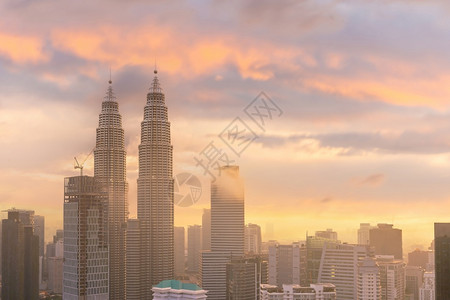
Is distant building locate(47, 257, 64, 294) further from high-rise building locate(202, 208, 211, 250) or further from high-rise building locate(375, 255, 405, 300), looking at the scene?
high-rise building locate(375, 255, 405, 300)

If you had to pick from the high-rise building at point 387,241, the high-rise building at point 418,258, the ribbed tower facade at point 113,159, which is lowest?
the high-rise building at point 418,258

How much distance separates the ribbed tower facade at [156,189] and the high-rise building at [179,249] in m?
4.69

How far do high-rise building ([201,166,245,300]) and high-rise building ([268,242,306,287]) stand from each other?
2.86 meters

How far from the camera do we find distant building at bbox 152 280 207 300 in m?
25.2

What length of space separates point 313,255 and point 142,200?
40.3 feet

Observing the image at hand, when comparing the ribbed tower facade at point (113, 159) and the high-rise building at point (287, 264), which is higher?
the ribbed tower facade at point (113, 159)

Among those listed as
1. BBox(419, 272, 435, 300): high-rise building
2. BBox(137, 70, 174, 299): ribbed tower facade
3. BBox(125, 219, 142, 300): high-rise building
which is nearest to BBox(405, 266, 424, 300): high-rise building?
BBox(419, 272, 435, 300): high-rise building

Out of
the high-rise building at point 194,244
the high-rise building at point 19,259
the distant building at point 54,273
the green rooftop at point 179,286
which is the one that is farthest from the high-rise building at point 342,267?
the distant building at point 54,273

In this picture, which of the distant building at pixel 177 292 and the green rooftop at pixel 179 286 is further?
the green rooftop at pixel 179 286

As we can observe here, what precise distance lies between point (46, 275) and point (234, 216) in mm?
14065

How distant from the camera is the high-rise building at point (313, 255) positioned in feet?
123

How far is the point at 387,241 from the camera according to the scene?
1807 inches

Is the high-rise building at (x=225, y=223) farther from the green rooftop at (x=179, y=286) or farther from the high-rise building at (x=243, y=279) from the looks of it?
the green rooftop at (x=179, y=286)

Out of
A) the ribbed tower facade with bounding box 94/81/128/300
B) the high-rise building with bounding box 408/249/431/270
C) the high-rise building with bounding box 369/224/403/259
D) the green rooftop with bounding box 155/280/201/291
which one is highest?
the ribbed tower facade with bounding box 94/81/128/300
